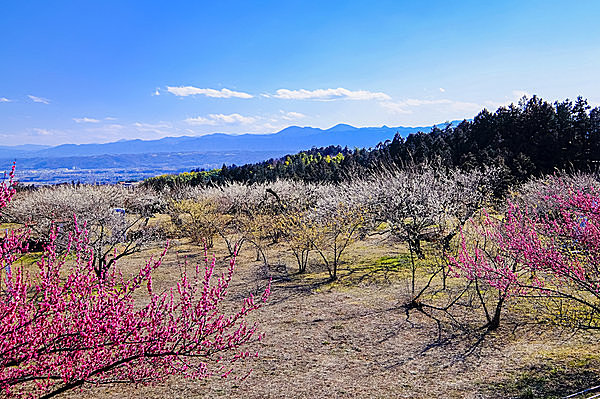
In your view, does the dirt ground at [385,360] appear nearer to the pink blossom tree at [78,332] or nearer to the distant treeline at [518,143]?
the pink blossom tree at [78,332]

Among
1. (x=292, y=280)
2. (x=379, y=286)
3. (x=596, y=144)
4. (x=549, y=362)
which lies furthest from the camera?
(x=596, y=144)

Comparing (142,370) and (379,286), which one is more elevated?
(142,370)

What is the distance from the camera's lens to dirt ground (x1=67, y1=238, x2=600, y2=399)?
6992 millimetres

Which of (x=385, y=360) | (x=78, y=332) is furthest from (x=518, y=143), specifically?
(x=78, y=332)

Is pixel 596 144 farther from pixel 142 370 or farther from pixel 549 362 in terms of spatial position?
pixel 142 370

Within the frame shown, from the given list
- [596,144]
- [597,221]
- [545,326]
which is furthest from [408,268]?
[596,144]

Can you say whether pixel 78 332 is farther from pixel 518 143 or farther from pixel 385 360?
pixel 518 143

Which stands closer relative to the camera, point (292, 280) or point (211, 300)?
point (211, 300)

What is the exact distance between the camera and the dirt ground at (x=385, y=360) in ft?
22.9

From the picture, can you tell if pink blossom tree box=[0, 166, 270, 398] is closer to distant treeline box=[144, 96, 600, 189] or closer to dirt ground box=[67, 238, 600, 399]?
dirt ground box=[67, 238, 600, 399]

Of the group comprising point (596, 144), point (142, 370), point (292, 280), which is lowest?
point (292, 280)

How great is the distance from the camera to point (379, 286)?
1433 centimetres

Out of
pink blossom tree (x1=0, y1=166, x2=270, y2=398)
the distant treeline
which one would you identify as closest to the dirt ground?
pink blossom tree (x1=0, y1=166, x2=270, y2=398)

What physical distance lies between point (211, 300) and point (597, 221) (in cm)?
615
